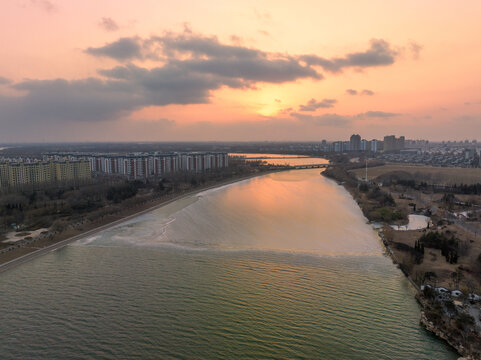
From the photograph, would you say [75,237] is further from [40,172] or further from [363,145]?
[363,145]

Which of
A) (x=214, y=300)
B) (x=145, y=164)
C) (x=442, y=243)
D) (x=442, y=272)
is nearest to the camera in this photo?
(x=214, y=300)

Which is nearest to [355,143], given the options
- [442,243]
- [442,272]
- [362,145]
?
[362,145]

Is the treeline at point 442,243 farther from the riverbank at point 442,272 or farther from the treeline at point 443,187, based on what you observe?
the treeline at point 443,187

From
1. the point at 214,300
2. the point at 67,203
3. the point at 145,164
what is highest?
the point at 145,164

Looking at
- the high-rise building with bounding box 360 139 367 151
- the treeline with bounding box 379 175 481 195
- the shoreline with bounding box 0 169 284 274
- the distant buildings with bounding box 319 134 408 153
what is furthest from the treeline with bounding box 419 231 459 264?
the high-rise building with bounding box 360 139 367 151

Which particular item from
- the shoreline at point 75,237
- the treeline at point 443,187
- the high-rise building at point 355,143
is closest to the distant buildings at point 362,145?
the high-rise building at point 355,143

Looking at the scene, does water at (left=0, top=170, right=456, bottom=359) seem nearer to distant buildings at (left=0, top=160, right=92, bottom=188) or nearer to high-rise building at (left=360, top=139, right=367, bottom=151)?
distant buildings at (left=0, top=160, right=92, bottom=188)
